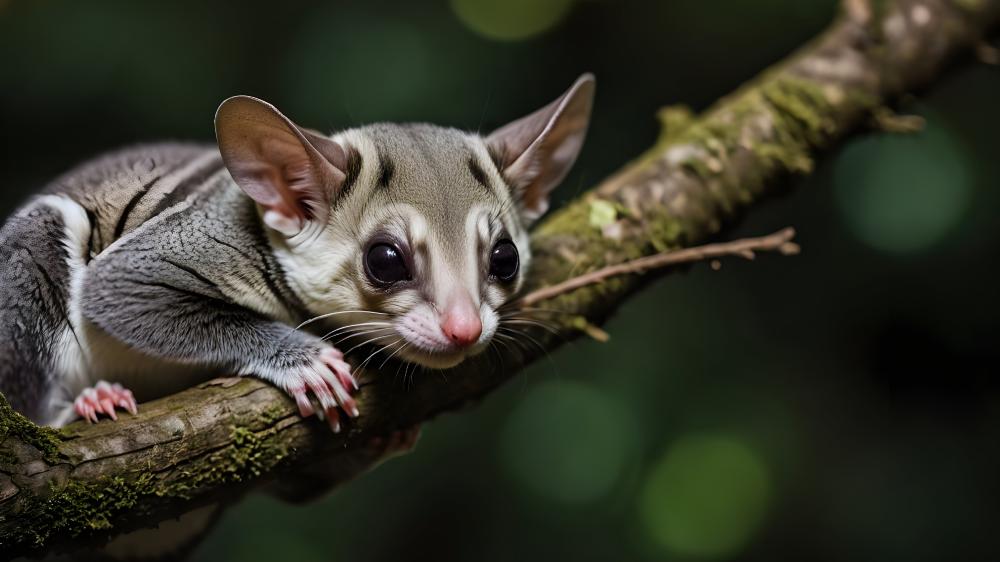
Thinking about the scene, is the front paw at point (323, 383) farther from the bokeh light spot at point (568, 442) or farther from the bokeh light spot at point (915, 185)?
the bokeh light spot at point (915, 185)

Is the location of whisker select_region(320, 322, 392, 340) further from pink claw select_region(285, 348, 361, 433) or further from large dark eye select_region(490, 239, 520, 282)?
large dark eye select_region(490, 239, 520, 282)

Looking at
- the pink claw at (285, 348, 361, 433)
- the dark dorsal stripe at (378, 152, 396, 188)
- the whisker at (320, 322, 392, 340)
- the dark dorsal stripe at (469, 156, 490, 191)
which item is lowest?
the pink claw at (285, 348, 361, 433)

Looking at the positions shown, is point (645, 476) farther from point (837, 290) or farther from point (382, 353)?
point (382, 353)

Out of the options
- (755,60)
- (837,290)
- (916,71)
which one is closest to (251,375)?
(916,71)

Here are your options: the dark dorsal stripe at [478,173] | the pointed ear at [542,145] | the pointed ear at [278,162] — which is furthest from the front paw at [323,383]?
the pointed ear at [542,145]

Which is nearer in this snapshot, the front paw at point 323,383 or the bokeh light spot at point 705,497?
the front paw at point 323,383

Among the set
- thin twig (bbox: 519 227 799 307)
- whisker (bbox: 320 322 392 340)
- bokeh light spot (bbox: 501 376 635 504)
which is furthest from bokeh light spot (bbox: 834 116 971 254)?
whisker (bbox: 320 322 392 340)
